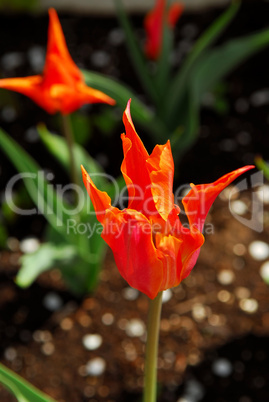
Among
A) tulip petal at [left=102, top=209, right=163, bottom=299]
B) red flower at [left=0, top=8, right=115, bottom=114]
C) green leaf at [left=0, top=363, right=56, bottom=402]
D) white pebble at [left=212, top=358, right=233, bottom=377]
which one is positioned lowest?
white pebble at [left=212, top=358, right=233, bottom=377]

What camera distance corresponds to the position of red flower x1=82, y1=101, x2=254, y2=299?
1.96 ft

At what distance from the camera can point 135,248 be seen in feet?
2.02

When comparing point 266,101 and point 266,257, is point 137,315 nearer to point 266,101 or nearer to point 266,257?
point 266,257

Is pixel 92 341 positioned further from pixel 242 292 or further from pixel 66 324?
pixel 242 292

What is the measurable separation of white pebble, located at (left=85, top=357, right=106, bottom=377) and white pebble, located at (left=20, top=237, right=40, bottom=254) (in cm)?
41

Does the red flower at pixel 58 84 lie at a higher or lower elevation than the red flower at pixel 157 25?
lower

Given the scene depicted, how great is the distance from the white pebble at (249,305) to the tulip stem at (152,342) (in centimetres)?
70

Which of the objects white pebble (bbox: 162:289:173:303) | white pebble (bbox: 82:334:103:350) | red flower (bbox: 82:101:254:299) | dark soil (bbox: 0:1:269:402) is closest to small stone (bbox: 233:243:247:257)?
dark soil (bbox: 0:1:269:402)

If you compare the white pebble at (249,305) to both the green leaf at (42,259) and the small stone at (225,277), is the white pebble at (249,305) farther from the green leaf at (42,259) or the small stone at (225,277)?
the green leaf at (42,259)

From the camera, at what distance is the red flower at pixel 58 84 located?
106cm

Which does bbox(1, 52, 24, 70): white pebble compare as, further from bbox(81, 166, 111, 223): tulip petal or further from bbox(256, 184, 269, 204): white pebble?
bbox(81, 166, 111, 223): tulip petal

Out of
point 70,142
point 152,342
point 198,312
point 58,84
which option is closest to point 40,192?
point 70,142

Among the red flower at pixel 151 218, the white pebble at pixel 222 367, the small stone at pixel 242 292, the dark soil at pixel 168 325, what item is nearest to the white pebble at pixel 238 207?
the dark soil at pixel 168 325

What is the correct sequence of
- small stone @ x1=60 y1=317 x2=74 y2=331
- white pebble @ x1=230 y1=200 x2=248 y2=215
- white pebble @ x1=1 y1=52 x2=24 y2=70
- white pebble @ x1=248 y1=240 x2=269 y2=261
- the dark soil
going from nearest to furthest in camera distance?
the dark soil → small stone @ x1=60 y1=317 x2=74 y2=331 → white pebble @ x1=248 y1=240 x2=269 y2=261 → white pebble @ x1=230 y1=200 x2=248 y2=215 → white pebble @ x1=1 y1=52 x2=24 y2=70
